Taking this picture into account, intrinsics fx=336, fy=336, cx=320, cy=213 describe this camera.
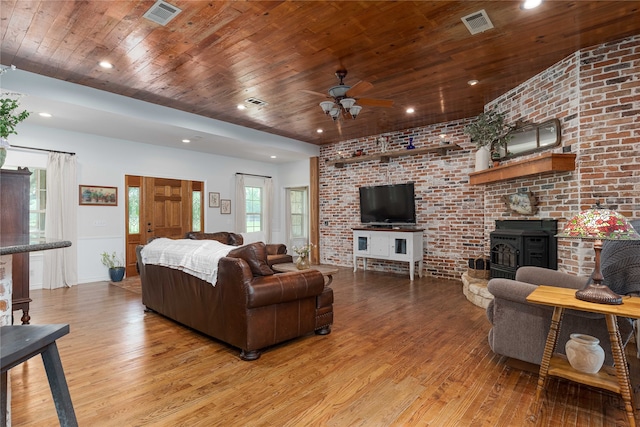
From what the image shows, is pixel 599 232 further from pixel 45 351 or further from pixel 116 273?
pixel 116 273

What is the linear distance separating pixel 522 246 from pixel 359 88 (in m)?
2.70

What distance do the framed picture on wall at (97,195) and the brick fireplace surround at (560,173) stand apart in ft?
17.7

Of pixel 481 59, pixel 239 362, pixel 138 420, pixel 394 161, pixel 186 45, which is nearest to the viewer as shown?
pixel 138 420

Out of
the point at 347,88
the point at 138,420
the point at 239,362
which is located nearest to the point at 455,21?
the point at 347,88

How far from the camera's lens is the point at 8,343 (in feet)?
3.14

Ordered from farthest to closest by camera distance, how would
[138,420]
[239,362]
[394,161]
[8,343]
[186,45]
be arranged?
A: [394,161] < [186,45] < [239,362] < [138,420] < [8,343]

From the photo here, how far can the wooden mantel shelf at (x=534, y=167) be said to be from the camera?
11.4ft

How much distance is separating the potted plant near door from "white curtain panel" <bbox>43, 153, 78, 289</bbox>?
462 millimetres

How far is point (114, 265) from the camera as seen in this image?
6191mm

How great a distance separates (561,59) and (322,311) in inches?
146

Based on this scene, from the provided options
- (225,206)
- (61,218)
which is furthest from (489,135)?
(61,218)

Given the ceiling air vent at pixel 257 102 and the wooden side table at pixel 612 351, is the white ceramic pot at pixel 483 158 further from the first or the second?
the ceiling air vent at pixel 257 102

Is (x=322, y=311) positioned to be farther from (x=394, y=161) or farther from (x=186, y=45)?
(x=394, y=161)

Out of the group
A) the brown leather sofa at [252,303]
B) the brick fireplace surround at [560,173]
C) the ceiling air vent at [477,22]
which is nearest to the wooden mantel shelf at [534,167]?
the brick fireplace surround at [560,173]
